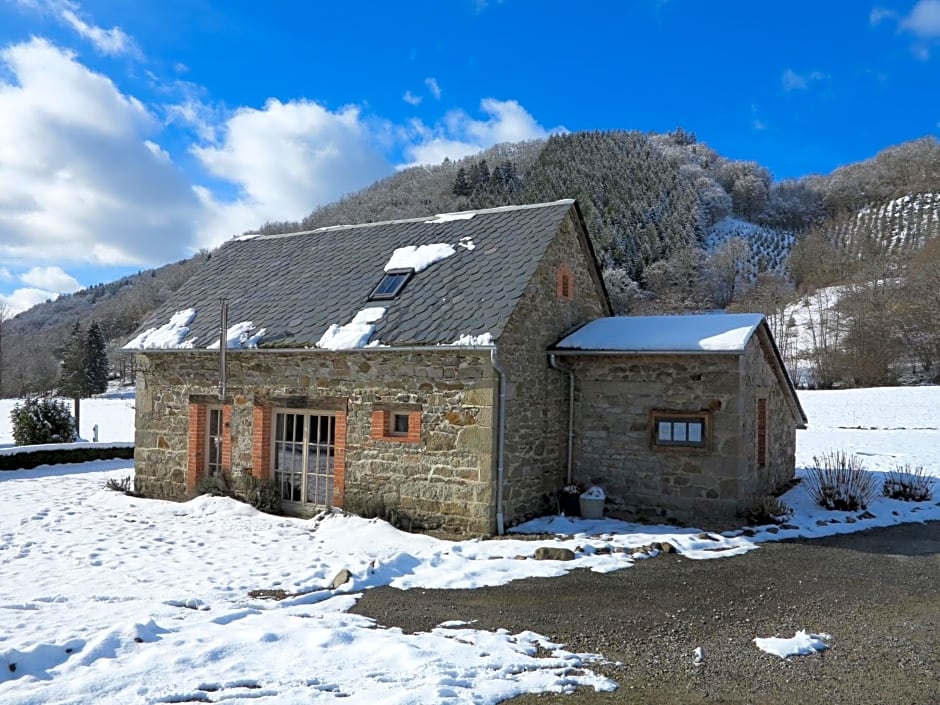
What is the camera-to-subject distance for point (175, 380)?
13250 millimetres

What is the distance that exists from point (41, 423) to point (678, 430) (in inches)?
750

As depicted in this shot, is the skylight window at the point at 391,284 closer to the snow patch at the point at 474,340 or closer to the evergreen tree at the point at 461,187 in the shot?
the snow patch at the point at 474,340

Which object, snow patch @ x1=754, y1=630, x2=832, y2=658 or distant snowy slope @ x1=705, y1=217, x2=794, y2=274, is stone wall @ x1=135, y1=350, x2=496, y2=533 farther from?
distant snowy slope @ x1=705, y1=217, x2=794, y2=274

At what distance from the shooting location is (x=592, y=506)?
1100 cm

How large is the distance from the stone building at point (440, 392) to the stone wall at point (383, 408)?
29 mm

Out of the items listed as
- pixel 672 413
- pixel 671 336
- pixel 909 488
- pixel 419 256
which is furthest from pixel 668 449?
pixel 419 256

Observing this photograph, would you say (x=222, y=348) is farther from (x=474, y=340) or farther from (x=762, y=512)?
Answer: (x=762, y=512)

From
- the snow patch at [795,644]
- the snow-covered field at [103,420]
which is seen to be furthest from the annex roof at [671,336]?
the snow-covered field at [103,420]

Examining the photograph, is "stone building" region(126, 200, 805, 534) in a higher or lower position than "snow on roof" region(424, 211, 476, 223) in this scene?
lower

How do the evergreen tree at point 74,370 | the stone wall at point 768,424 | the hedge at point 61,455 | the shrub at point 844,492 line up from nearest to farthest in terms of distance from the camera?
the stone wall at point 768,424 < the shrub at point 844,492 < the hedge at point 61,455 < the evergreen tree at point 74,370

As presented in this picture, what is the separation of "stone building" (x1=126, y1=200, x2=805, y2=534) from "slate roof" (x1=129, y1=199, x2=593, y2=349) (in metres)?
0.05

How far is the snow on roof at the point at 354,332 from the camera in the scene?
10.9 m

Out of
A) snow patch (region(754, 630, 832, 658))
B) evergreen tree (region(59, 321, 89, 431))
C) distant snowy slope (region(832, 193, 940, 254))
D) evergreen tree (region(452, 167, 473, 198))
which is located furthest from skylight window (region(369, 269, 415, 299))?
evergreen tree (region(452, 167, 473, 198))

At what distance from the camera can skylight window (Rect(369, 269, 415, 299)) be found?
477 inches
